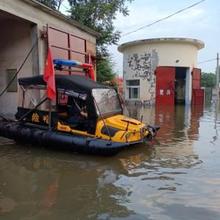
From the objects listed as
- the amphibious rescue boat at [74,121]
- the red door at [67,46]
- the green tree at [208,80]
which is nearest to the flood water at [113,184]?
the amphibious rescue boat at [74,121]

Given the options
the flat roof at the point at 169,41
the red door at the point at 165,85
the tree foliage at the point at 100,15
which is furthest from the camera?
the red door at the point at 165,85

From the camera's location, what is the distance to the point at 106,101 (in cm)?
981

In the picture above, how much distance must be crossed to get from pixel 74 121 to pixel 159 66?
815 inches

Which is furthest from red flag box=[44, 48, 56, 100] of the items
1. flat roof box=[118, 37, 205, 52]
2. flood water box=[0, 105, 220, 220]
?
flat roof box=[118, 37, 205, 52]

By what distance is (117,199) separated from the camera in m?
5.81

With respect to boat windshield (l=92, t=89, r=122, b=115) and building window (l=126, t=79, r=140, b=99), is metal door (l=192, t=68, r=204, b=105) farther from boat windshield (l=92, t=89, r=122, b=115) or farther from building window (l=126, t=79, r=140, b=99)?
boat windshield (l=92, t=89, r=122, b=115)

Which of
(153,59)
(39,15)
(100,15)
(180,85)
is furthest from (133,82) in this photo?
(39,15)

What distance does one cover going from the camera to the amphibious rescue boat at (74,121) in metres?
8.77

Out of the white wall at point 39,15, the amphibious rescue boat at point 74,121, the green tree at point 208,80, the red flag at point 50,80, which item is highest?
the white wall at point 39,15

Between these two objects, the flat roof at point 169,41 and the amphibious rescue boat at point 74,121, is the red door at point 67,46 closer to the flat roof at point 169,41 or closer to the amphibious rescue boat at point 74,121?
the amphibious rescue boat at point 74,121

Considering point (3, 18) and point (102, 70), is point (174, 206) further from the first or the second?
point (102, 70)

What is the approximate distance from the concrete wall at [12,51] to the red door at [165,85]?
652 inches

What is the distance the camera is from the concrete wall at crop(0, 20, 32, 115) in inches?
535

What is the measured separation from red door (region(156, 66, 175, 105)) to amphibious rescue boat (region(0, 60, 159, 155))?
19.1 metres
